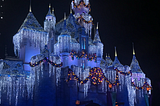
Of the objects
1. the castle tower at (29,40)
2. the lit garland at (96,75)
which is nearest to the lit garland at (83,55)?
the lit garland at (96,75)

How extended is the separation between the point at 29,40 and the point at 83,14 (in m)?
14.1

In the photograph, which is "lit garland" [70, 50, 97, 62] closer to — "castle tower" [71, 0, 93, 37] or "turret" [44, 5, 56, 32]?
"castle tower" [71, 0, 93, 37]

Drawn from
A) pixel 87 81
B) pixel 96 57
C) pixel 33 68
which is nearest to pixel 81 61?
pixel 96 57

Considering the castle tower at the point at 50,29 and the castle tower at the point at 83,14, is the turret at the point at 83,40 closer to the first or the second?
the castle tower at the point at 83,14

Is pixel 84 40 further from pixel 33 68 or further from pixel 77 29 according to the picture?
pixel 33 68

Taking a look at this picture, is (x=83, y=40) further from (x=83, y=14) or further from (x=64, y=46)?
(x=83, y=14)

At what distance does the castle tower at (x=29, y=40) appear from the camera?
26.6 metres

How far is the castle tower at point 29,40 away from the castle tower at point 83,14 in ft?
34.9

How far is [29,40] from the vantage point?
26922 mm

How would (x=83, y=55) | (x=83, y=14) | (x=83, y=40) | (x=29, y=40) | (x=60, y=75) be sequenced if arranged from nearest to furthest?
1. (x=60, y=75)
2. (x=29, y=40)
3. (x=83, y=55)
4. (x=83, y=40)
5. (x=83, y=14)

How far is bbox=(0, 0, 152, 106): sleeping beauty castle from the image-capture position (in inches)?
943

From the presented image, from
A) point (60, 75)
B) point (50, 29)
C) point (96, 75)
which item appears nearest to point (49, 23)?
point (50, 29)

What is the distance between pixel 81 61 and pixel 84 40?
3.90 m

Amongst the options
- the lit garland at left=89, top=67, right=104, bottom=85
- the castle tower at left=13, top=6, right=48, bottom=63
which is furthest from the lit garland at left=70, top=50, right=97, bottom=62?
the castle tower at left=13, top=6, right=48, bottom=63
